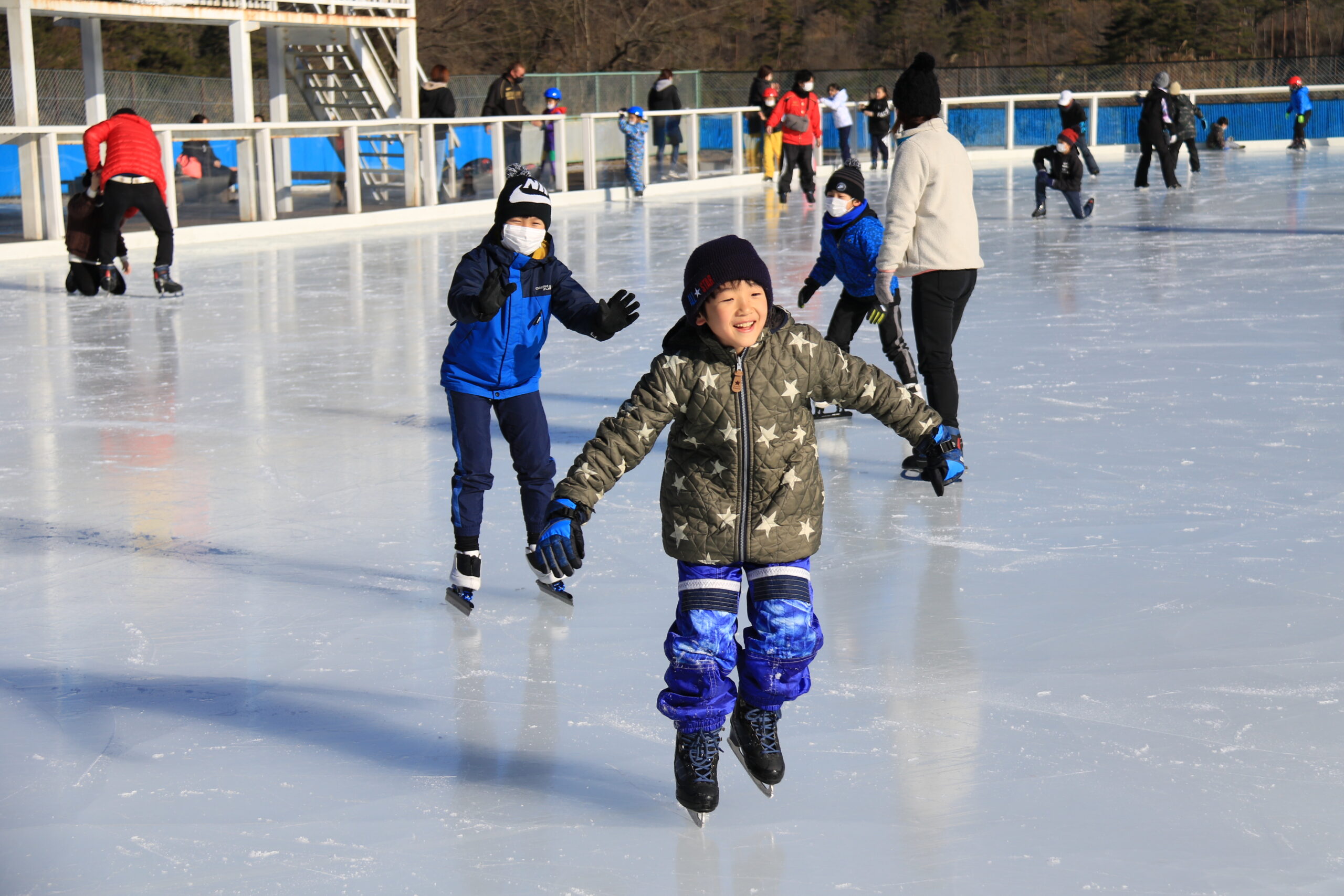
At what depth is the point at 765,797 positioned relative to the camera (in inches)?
108

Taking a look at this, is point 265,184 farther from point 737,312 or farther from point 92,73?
point 737,312

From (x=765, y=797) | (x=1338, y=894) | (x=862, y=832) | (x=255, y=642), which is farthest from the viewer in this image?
(x=255, y=642)

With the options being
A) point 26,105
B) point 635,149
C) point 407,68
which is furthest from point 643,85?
point 26,105

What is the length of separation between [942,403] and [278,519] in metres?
2.14

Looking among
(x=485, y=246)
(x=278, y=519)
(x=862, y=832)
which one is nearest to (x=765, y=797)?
(x=862, y=832)

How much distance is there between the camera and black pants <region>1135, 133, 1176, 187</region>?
694 inches

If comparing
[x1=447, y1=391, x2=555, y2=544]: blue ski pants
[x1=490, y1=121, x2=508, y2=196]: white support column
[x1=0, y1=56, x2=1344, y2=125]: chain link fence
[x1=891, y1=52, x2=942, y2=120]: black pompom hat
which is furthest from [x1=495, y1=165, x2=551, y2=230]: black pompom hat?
[x1=490, y1=121, x2=508, y2=196]: white support column

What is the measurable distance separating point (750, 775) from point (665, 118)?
18.5m

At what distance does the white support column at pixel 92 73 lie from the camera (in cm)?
1677

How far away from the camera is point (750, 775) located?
9.12ft

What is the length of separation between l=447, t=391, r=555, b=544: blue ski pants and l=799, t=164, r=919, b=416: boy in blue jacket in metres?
1.63

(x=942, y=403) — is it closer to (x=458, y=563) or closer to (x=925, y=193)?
(x=925, y=193)

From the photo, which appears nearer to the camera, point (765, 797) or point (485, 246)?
point (765, 797)

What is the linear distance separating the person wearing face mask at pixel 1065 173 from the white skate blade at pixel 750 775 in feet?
39.3
